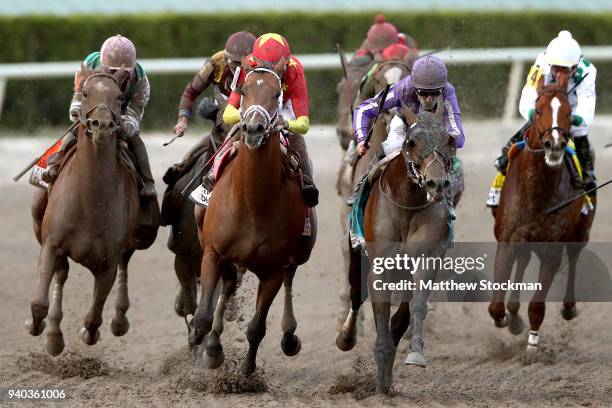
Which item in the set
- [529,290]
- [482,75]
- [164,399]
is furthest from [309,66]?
[164,399]

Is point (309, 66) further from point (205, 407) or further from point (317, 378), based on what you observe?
point (205, 407)

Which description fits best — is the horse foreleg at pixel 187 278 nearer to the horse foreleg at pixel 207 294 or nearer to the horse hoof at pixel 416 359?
the horse foreleg at pixel 207 294

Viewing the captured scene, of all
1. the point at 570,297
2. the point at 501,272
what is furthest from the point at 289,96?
the point at 570,297

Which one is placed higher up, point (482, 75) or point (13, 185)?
point (482, 75)

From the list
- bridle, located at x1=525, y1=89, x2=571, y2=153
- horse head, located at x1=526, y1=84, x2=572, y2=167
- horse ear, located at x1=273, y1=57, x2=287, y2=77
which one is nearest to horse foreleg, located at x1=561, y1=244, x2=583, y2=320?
bridle, located at x1=525, y1=89, x2=571, y2=153

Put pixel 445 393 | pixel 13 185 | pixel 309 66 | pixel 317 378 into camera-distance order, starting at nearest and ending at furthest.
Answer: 1. pixel 445 393
2. pixel 317 378
3. pixel 13 185
4. pixel 309 66

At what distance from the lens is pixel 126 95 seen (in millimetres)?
9508

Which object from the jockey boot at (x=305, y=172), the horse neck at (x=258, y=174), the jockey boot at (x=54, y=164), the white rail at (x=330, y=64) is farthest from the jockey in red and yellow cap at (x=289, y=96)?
the white rail at (x=330, y=64)

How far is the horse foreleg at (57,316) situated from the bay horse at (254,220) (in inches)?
36.0

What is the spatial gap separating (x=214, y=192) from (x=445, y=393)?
6.60ft

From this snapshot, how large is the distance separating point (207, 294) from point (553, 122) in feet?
8.40

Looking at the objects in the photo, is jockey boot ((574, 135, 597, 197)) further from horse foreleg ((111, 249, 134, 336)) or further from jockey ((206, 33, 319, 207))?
horse foreleg ((111, 249, 134, 336))

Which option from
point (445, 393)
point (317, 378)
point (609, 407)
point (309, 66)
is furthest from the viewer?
point (309, 66)

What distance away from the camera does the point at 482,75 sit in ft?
59.9
